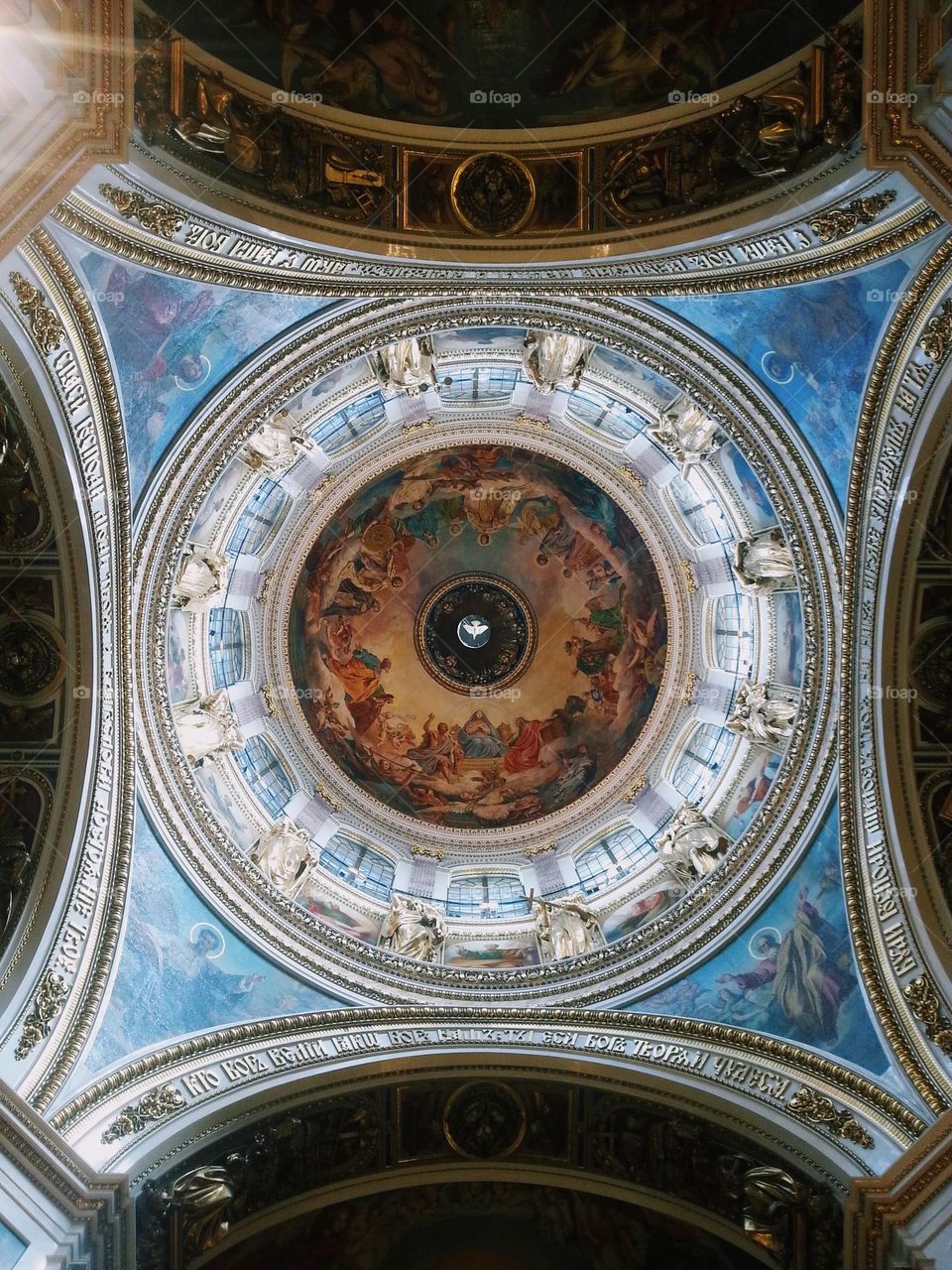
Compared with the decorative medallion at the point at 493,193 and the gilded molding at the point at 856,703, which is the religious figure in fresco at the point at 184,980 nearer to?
the gilded molding at the point at 856,703

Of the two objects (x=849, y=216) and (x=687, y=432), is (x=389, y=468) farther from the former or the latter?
(x=849, y=216)

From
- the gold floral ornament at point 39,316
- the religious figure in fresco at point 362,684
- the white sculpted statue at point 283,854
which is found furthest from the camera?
the religious figure in fresco at point 362,684

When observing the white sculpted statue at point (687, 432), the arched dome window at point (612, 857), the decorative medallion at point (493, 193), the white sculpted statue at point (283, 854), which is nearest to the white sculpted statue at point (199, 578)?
the white sculpted statue at point (283, 854)

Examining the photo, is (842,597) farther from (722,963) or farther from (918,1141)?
(918,1141)

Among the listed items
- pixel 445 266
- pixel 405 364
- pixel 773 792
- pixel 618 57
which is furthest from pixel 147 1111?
pixel 618 57

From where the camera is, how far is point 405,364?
2002 centimetres

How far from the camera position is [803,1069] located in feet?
54.1

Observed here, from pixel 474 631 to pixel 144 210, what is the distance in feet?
60.6

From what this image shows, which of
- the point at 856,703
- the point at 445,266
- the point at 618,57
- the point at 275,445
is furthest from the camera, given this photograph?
the point at 275,445

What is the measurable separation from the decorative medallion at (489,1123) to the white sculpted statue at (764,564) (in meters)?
10.4

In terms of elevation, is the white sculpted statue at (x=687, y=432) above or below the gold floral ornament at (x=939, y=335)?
above

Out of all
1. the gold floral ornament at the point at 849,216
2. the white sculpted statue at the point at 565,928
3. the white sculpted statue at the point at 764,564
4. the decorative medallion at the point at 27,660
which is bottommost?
the decorative medallion at the point at 27,660

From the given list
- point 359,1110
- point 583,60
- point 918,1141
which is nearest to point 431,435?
point 583,60

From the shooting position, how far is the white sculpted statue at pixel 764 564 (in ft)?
62.5
